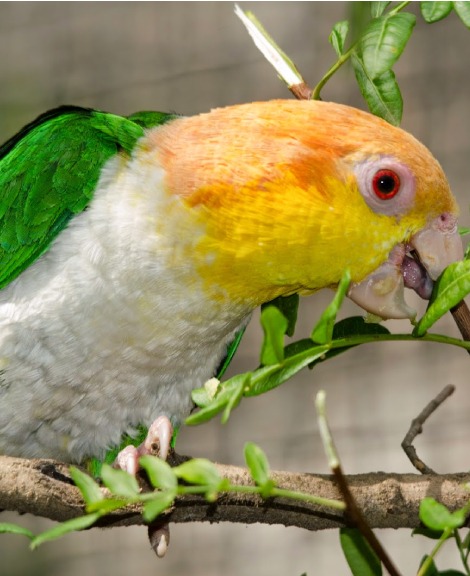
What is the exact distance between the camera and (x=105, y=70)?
5281mm

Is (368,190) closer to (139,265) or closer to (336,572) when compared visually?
(139,265)

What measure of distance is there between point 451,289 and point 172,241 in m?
0.79

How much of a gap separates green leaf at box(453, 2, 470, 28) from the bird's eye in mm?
497

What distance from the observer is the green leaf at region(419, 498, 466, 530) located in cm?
109

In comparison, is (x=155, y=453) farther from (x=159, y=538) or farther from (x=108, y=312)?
(x=108, y=312)

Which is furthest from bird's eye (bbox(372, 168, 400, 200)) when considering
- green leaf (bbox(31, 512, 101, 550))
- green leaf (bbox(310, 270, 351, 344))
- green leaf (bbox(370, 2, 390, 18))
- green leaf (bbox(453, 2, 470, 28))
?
green leaf (bbox(31, 512, 101, 550))

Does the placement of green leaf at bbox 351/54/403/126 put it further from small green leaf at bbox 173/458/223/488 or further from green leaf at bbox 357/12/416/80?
small green leaf at bbox 173/458/223/488

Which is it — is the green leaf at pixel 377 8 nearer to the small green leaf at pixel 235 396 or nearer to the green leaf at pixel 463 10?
the green leaf at pixel 463 10

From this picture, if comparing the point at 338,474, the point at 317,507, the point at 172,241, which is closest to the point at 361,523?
the point at 338,474

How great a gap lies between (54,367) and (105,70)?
353 cm

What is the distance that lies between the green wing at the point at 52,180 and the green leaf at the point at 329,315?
38.3 inches

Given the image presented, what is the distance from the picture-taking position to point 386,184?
1.88m

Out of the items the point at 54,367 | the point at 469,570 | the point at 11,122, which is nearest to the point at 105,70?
the point at 11,122

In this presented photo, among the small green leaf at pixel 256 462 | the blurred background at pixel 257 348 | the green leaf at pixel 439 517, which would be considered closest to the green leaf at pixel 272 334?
the small green leaf at pixel 256 462
